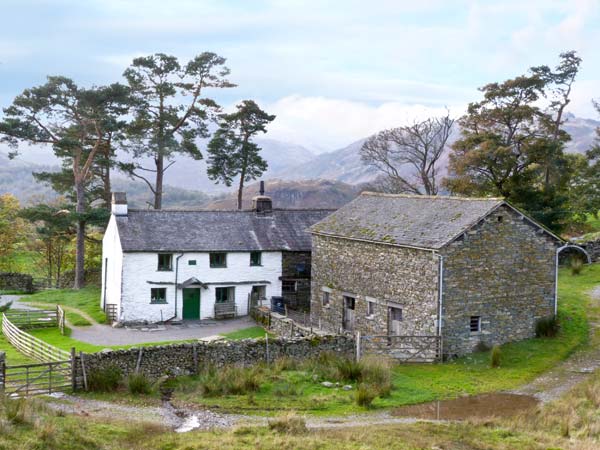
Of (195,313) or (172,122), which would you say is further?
(172,122)

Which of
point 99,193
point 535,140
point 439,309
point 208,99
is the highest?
point 208,99

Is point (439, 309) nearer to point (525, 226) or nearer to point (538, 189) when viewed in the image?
point (525, 226)

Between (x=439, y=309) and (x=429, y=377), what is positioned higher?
(x=439, y=309)

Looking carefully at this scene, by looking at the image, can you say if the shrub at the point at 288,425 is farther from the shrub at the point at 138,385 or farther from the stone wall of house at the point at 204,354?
the stone wall of house at the point at 204,354

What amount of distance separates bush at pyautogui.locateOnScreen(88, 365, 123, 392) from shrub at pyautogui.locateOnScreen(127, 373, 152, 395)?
485 millimetres

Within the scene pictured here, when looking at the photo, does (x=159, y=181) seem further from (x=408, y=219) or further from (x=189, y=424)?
(x=189, y=424)

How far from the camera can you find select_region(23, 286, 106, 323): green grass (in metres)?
41.7

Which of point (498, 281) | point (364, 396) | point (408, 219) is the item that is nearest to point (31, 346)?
point (364, 396)

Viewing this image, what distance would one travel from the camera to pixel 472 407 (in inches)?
901

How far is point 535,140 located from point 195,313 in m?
25.9

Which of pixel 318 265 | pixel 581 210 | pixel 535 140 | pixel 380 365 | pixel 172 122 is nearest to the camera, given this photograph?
pixel 380 365

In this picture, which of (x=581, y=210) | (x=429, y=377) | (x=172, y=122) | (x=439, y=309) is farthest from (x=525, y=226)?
(x=172, y=122)

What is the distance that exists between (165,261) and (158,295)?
1966 mm

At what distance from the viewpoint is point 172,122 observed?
56.2m
